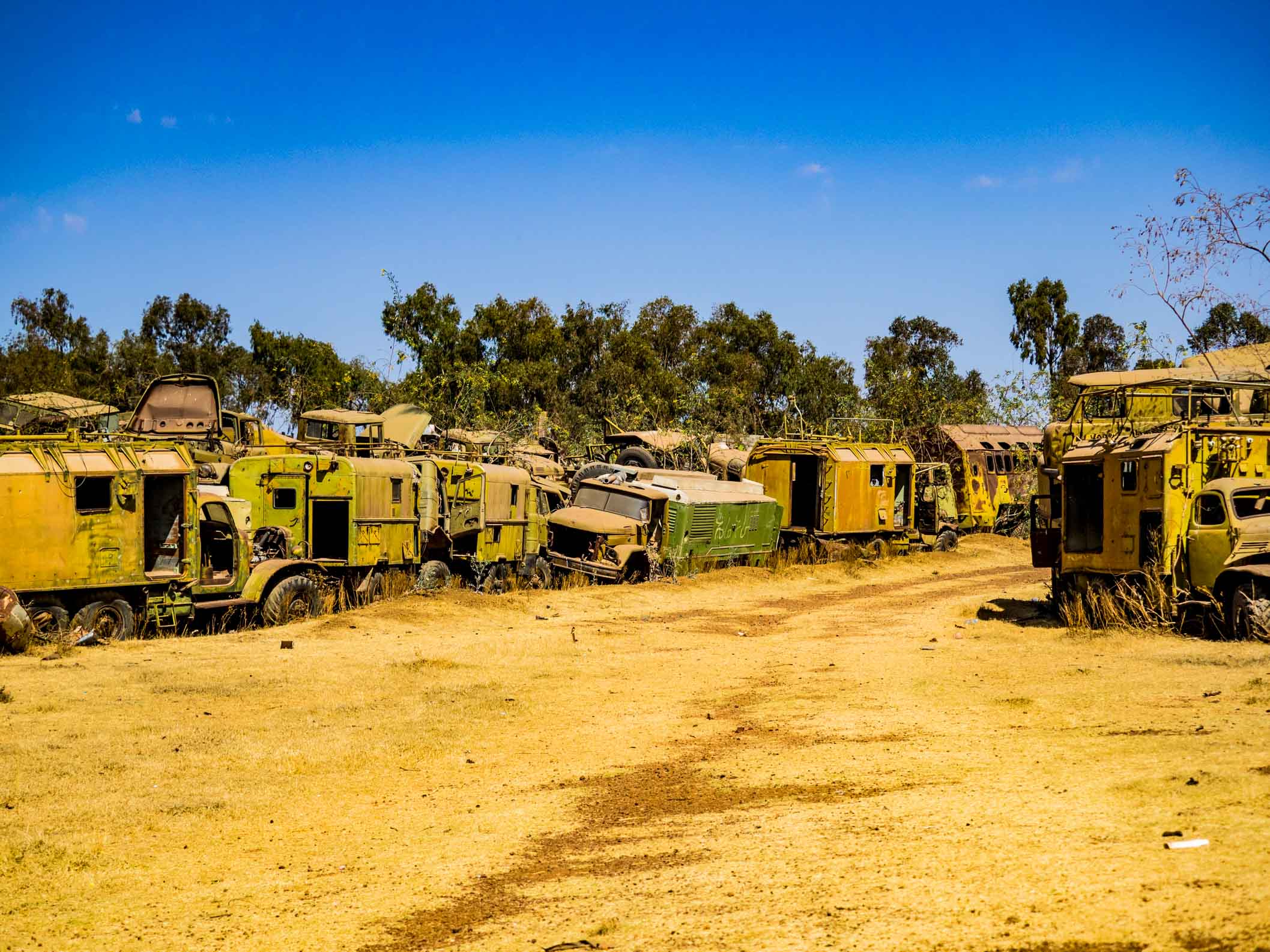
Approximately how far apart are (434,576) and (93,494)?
800 centimetres

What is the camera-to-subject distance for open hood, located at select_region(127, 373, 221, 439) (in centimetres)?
2416

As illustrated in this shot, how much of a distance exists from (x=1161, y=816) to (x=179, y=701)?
385 inches

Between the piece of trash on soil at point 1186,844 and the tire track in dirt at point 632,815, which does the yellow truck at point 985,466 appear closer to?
the tire track in dirt at point 632,815

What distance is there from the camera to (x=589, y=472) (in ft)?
96.2

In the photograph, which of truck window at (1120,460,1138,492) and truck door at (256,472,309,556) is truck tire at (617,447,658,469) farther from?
truck window at (1120,460,1138,492)

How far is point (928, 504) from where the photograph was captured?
125 feet

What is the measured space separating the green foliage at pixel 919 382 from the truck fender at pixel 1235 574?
112 ft

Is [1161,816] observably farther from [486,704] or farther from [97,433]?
[97,433]

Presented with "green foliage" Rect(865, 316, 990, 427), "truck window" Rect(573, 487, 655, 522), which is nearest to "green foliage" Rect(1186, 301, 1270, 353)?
"green foliage" Rect(865, 316, 990, 427)

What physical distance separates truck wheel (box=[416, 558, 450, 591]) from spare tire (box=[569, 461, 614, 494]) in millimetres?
4898

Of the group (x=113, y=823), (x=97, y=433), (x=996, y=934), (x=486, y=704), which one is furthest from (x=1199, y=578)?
(x=97, y=433)

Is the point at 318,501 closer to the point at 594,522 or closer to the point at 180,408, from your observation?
the point at 180,408

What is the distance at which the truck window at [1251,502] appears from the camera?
52.5 ft

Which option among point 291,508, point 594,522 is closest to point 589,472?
point 594,522
